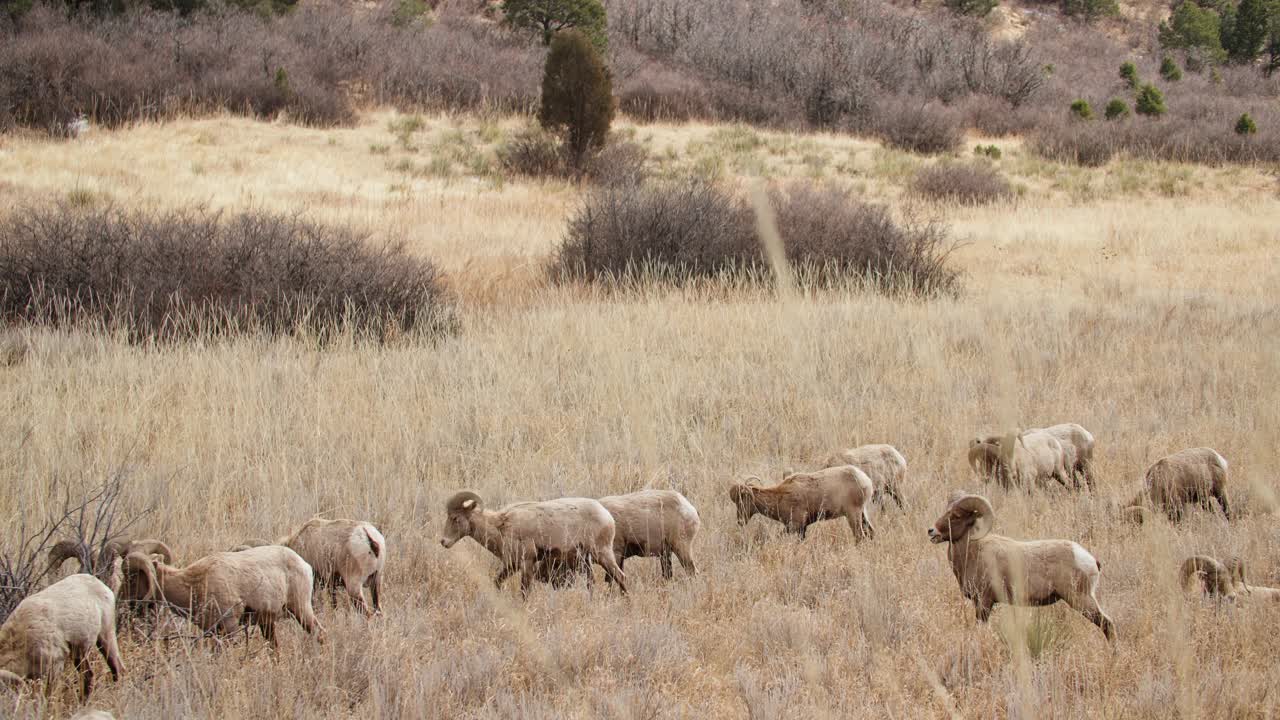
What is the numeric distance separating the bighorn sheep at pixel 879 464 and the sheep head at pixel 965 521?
1.25m

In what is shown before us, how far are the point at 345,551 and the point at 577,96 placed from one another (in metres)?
16.9

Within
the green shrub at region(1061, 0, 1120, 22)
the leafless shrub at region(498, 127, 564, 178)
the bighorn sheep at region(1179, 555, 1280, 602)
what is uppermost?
the green shrub at region(1061, 0, 1120, 22)

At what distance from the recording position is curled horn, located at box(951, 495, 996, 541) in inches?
128

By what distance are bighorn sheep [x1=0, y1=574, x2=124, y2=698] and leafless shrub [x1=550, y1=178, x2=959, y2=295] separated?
8.65 metres

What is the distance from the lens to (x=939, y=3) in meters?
51.8

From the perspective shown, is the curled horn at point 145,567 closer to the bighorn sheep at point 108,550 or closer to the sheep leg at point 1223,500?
the bighorn sheep at point 108,550

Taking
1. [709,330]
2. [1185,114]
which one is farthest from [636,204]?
[1185,114]

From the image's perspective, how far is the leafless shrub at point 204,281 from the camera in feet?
28.3

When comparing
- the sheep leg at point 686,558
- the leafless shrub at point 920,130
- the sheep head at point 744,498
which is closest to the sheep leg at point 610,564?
the sheep leg at point 686,558

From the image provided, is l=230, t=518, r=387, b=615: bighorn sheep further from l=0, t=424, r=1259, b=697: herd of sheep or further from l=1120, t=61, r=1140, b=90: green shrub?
l=1120, t=61, r=1140, b=90: green shrub

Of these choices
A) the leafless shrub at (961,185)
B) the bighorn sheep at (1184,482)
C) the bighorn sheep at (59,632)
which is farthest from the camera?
the leafless shrub at (961,185)

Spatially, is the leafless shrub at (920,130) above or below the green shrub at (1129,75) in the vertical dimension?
below

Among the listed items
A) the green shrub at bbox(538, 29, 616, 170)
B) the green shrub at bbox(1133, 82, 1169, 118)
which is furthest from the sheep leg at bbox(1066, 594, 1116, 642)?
the green shrub at bbox(1133, 82, 1169, 118)

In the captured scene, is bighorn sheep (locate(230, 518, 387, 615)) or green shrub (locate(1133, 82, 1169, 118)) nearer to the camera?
bighorn sheep (locate(230, 518, 387, 615))
